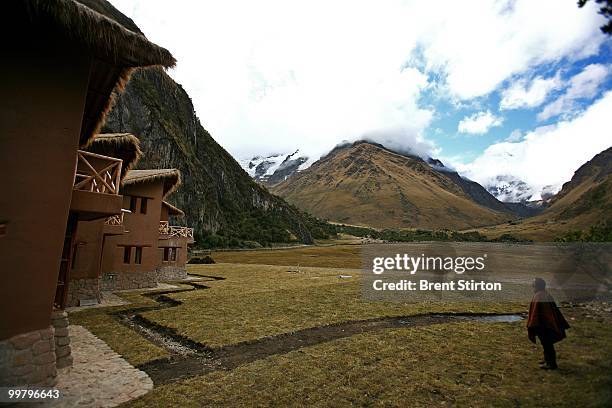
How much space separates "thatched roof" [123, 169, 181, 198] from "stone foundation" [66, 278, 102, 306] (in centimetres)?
769

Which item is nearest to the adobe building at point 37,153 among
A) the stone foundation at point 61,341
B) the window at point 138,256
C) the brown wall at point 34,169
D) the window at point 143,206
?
the brown wall at point 34,169

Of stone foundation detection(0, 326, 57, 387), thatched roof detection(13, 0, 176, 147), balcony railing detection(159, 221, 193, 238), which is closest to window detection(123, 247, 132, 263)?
balcony railing detection(159, 221, 193, 238)

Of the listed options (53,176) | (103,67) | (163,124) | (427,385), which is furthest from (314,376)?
(163,124)

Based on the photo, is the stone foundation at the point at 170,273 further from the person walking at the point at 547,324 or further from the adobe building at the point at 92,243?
the person walking at the point at 547,324

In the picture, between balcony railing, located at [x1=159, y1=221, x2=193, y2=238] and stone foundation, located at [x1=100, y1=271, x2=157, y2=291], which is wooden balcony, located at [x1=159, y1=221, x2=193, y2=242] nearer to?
balcony railing, located at [x1=159, y1=221, x2=193, y2=238]

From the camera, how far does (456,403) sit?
25.2 ft

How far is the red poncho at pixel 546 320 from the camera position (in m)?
9.34

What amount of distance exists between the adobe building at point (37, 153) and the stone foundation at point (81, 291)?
1229cm

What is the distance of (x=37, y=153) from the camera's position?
7.91m

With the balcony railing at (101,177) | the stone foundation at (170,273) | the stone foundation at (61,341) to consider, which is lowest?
the stone foundation at (170,273)

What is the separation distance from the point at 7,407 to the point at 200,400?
369 centimetres

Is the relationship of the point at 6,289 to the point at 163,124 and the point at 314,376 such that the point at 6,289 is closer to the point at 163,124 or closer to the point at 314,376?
the point at 314,376

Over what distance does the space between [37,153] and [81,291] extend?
45.8 ft

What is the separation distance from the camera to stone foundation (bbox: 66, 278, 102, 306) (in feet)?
61.5
